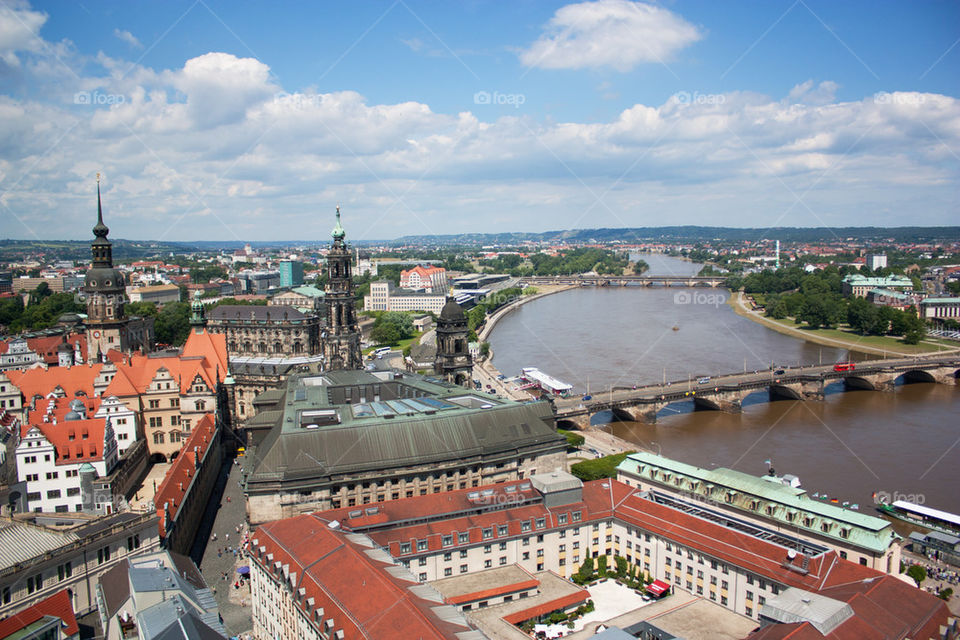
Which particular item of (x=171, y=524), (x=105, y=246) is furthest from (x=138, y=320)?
(x=171, y=524)

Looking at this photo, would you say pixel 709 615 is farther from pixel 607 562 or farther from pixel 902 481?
pixel 902 481

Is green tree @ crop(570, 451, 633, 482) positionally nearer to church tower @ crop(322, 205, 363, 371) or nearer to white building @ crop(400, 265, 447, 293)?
church tower @ crop(322, 205, 363, 371)

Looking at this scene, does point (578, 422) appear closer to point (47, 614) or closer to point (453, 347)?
Result: point (453, 347)

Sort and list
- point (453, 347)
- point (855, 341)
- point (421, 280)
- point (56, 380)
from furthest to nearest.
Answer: point (421, 280) → point (855, 341) → point (453, 347) → point (56, 380)

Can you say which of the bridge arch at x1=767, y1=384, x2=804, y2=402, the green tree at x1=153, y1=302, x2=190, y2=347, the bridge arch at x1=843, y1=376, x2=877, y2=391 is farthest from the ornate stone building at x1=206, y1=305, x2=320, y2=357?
the bridge arch at x1=843, y1=376, x2=877, y2=391

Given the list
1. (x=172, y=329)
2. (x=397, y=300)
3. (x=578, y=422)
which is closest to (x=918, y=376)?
(x=578, y=422)

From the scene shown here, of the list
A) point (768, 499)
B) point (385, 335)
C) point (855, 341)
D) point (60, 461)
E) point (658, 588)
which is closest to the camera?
point (658, 588)

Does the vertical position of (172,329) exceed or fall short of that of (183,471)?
it exceeds it
